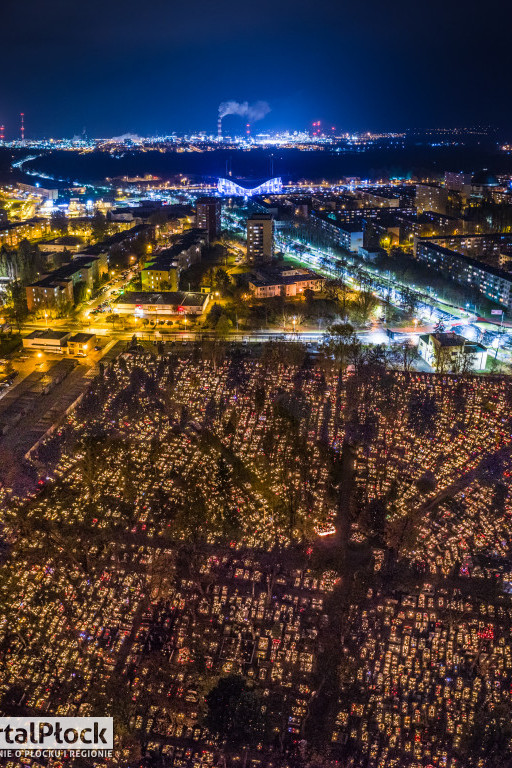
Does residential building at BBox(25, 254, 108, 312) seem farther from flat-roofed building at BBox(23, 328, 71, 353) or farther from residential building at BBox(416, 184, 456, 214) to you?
residential building at BBox(416, 184, 456, 214)

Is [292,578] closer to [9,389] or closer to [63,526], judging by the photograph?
[63,526]

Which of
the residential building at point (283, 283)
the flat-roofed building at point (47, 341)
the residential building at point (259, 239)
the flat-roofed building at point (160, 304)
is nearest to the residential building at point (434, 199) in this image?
the residential building at point (259, 239)

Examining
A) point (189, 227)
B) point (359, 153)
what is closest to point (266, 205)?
point (189, 227)

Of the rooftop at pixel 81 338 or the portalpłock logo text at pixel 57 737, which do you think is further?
the rooftop at pixel 81 338

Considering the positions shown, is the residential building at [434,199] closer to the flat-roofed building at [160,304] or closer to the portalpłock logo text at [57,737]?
the flat-roofed building at [160,304]

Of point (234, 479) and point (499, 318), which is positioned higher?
point (499, 318)

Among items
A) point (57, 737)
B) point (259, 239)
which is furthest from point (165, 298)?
point (57, 737)

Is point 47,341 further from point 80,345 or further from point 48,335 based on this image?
point 80,345
